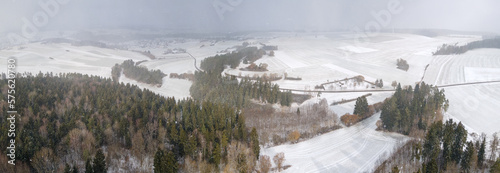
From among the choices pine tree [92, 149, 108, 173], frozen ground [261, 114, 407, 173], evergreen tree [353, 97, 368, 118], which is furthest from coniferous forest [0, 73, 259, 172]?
evergreen tree [353, 97, 368, 118]

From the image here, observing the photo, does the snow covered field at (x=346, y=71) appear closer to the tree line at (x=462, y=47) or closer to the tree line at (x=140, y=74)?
the tree line at (x=140, y=74)

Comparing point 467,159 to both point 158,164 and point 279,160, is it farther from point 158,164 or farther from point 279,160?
point 158,164

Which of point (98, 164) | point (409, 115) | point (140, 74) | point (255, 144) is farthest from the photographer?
point (140, 74)

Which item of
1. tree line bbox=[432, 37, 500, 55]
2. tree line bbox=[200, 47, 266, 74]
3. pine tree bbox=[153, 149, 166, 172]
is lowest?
pine tree bbox=[153, 149, 166, 172]

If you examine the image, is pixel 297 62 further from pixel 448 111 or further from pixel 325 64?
pixel 448 111

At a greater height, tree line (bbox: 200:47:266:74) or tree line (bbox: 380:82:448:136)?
tree line (bbox: 200:47:266:74)

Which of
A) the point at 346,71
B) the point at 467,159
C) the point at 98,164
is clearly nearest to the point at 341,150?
the point at 467,159

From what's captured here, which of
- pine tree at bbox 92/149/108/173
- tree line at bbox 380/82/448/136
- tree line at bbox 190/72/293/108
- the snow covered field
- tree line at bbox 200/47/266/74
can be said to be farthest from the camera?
tree line at bbox 200/47/266/74

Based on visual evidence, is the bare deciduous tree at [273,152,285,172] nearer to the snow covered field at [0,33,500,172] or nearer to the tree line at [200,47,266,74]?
the snow covered field at [0,33,500,172]

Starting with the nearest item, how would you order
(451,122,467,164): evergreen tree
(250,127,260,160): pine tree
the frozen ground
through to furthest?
(451,122,467,164): evergreen tree, the frozen ground, (250,127,260,160): pine tree

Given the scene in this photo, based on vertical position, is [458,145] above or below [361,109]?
below
